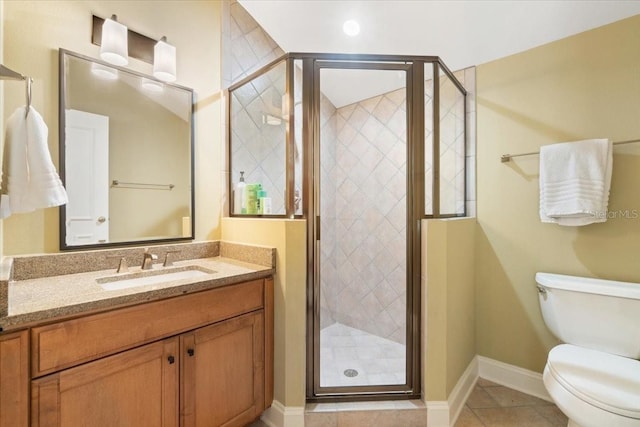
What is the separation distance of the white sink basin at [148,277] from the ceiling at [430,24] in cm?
129

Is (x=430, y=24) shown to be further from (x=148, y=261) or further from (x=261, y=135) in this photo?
(x=148, y=261)

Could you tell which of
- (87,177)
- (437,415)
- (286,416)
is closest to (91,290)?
(87,177)

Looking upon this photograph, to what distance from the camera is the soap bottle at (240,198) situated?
1.89 metres

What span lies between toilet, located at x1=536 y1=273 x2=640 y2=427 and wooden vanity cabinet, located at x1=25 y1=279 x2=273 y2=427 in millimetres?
Answer: 1377

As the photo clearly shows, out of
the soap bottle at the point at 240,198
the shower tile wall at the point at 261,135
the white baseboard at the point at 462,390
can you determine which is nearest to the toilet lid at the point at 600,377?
the white baseboard at the point at 462,390

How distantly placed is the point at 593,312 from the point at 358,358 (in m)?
1.36

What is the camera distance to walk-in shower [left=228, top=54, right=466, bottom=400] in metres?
1.58

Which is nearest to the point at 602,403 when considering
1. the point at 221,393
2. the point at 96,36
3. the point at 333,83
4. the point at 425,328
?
the point at 425,328

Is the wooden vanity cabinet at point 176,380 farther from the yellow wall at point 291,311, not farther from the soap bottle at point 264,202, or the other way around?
the soap bottle at point 264,202

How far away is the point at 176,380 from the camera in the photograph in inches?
46.8

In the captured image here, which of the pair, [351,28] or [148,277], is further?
[351,28]

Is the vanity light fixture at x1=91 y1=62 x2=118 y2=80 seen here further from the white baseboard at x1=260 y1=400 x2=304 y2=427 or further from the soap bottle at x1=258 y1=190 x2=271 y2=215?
the white baseboard at x1=260 y1=400 x2=304 y2=427

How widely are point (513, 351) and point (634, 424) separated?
83 cm

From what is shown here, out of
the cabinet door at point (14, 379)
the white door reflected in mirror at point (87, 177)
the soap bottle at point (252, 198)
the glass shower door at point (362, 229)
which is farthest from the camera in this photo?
the soap bottle at point (252, 198)
